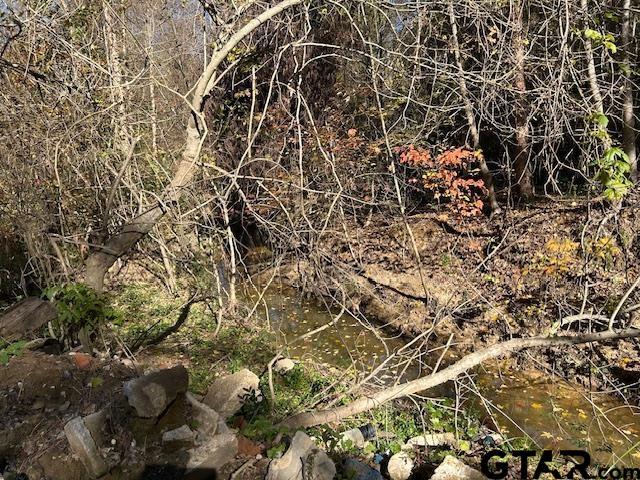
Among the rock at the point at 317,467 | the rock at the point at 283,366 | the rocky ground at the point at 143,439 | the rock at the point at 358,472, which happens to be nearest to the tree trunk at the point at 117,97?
the rocky ground at the point at 143,439

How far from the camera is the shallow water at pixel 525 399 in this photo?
4.45 m

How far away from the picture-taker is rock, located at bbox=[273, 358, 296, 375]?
5.08m

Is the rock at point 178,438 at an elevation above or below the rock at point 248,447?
above

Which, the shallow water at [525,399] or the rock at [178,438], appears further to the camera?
the shallow water at [525,399]

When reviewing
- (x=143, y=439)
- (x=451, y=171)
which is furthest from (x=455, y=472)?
(x=451, y=171)

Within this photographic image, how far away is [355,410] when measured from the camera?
3727 millimetres

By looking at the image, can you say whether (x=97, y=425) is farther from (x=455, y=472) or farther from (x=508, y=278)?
(x=508, y=278)

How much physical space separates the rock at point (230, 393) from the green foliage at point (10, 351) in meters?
1.42

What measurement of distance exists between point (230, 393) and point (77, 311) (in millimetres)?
1454

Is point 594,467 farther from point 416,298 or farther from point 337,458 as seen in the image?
point 416,298

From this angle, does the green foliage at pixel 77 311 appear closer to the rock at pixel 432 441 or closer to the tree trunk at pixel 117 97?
the tree trunk at pixel 117 97

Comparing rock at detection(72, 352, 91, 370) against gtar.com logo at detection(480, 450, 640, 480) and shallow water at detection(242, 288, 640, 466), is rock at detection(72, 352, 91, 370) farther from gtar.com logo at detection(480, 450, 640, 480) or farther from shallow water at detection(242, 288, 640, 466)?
gtar.com logo at detection(480, 450, 640, 480)

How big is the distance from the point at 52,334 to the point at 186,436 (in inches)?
79.8

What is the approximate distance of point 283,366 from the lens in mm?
5160
